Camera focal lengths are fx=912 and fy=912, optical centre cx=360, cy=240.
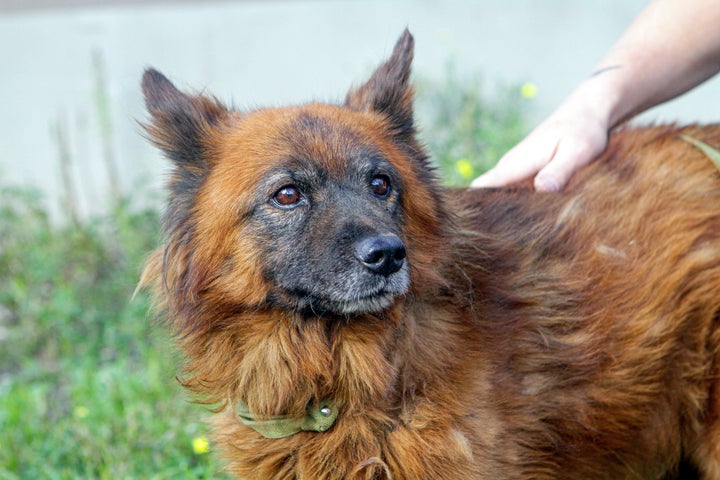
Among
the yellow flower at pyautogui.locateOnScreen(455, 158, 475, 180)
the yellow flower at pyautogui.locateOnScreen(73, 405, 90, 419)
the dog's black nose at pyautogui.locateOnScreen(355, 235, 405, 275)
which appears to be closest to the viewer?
the dog's black nose at pyautogui.locateOnScreen(355, 235, 405, 275)

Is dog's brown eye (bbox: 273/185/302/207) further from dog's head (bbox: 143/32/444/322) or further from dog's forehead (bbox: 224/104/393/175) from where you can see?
dog's forehead (bbox: 224/104/393/175)

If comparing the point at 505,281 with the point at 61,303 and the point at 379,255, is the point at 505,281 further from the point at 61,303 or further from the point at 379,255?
the point at 61,303

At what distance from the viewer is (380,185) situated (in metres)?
3.52

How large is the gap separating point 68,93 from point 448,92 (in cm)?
395

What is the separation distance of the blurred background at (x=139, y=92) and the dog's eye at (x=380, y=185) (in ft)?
8.67

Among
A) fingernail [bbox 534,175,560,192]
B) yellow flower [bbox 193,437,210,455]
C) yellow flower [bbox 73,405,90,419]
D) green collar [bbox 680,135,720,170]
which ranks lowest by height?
yellow flower [bbox 73,405,90,419]

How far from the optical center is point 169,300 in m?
3.54

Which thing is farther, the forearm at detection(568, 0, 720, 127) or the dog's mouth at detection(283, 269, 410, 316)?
the forearm at detection(568, 0, 720, 127)

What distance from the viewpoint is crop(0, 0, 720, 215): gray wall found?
8.73 metres

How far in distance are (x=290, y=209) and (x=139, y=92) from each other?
4.39 m

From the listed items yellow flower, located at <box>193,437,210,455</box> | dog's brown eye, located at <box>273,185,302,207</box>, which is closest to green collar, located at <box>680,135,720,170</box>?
dog's brown eye, located at <box>273,185,302,207</box>

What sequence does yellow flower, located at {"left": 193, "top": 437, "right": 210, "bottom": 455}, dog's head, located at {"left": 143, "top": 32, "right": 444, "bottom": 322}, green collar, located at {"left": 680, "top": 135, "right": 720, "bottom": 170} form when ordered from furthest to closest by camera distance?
1. yellow flower, located at {"left": 193, "top": 437, "right": 210, "bottom": 455}
2. green collar, located at {"left": 680, "top": 135, "right": 720, "bottom": 170}
3. dog's head, located at {"left": 143, "top": 32, "right": 444, "bottom": 322}

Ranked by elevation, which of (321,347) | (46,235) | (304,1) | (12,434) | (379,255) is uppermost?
(304,1)

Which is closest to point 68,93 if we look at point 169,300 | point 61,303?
point 61,303
